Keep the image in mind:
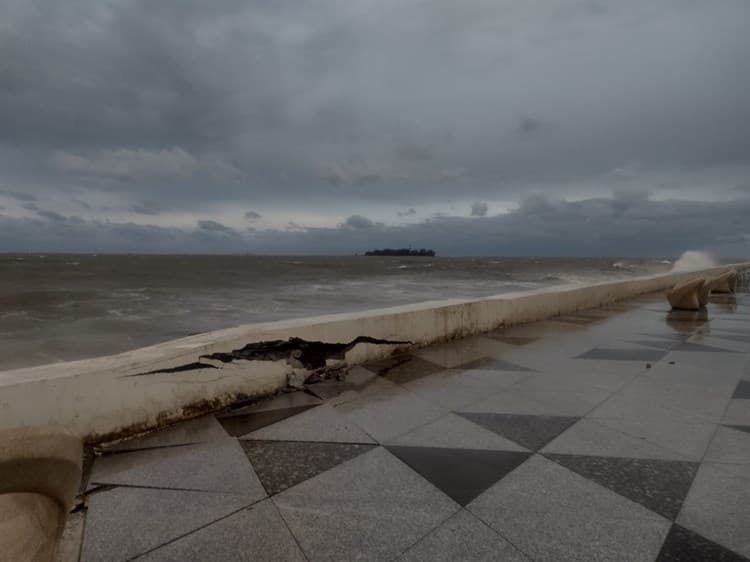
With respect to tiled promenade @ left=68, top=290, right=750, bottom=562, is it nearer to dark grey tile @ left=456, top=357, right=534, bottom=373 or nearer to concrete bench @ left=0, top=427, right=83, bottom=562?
dark grey tile @ left=456, top=357, right=534, bottom=373

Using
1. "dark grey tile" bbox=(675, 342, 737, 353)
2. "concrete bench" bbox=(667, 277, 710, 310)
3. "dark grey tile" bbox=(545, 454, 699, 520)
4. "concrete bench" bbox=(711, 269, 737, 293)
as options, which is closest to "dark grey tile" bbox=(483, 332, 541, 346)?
"dark grey tile" bbox=(675, 342, 737, 353)

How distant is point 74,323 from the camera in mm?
14734

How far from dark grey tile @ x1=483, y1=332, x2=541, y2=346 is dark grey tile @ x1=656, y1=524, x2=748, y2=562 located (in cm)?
381

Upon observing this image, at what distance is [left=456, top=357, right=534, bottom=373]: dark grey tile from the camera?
14.8 ft

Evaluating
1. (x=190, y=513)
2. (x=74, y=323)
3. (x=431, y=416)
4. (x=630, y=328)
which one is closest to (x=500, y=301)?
(x=630, y=328)

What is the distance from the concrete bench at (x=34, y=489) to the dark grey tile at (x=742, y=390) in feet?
15.5

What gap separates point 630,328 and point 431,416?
208 inches

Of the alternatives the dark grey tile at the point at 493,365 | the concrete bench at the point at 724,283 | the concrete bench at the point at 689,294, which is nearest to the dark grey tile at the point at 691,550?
the dark grey tile at the point at 493,365

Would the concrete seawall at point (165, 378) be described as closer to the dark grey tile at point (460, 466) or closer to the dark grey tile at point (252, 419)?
the dark grey tile at point (252, 419)

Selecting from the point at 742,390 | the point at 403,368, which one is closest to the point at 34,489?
the point at 403,368

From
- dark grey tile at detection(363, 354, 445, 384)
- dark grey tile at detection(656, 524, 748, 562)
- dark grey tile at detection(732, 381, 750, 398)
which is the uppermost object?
dark grey tile at detection(363, 354, 445, 384)

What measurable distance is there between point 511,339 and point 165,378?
4513 millimetres

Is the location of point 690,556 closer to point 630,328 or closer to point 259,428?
point 259,428

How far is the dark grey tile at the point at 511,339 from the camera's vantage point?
576 cm
